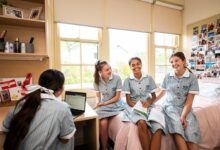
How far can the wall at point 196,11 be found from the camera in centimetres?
292

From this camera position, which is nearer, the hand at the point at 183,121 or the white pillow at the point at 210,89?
the hand at the point at 183,121

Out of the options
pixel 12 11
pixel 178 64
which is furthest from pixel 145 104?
pixel 12 11

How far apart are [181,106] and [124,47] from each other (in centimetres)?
171

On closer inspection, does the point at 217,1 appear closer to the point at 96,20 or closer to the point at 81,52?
the point at 96,20

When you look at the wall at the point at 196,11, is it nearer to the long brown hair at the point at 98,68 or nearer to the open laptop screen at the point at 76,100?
the long brown hair at the point at 98,68

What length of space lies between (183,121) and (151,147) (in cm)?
44

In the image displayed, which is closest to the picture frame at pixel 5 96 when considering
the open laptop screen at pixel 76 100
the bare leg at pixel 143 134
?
the open laptop screen at pixel 76 100

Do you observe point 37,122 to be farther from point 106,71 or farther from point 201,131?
point 201,131

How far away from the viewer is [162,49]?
3.50m

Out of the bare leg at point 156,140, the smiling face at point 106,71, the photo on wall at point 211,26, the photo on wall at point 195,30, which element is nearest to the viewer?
the bare leg at point 156,140

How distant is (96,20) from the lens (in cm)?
262

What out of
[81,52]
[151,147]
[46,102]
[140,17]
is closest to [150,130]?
[151,147]

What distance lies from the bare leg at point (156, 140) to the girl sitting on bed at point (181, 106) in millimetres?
166

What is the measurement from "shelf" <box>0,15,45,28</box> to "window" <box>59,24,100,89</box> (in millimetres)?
584
